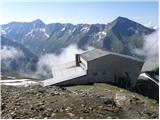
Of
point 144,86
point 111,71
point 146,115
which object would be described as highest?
point 146,115

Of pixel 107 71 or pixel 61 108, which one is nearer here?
pixel 61 108

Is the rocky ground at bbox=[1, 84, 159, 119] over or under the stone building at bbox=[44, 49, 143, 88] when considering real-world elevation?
over

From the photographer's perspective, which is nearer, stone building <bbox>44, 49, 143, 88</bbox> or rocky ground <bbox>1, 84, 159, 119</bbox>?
rocky ground <bbox>1, 84, 159, 119</bbox>

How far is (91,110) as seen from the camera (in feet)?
67.6

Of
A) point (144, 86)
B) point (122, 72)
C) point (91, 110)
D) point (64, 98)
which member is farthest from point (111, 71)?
point (91, 110)

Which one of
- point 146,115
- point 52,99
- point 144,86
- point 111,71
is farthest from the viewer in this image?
point 144,86

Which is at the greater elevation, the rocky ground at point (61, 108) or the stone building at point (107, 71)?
the rocky ground at point (61, 108)

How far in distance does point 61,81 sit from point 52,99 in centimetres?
1728

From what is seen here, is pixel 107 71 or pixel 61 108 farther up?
pixel 61 108

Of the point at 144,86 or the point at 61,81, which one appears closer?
the point at 61,81

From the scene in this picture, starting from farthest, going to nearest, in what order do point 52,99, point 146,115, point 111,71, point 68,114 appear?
point 111,71, point 52,99, point 146,115, point 68,114

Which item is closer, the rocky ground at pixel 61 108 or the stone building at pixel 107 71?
the rocky ground at pixel 61 108

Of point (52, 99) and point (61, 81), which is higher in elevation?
point (52, 99)

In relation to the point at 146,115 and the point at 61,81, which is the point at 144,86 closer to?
the point at 61,81
